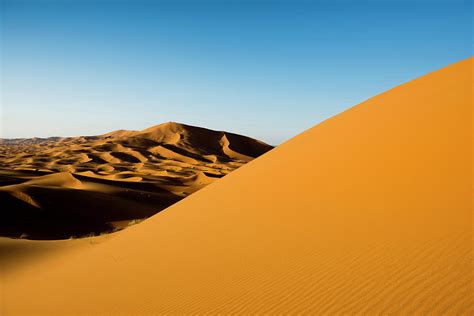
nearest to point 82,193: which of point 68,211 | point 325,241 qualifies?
point 68,211

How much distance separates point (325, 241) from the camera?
4.25 meters

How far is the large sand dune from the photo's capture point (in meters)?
3.23

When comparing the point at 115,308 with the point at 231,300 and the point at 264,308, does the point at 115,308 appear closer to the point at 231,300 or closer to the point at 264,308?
the point at 231,300

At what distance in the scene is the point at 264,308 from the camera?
11.0 ft

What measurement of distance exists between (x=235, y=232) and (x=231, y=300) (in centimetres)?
193

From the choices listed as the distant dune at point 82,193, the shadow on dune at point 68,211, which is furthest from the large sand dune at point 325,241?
→ the distant dune at point 82,193

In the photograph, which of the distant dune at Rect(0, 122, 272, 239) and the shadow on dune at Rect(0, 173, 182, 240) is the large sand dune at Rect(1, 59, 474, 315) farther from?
the distant dune at Rect(0, 122, 272, 239)

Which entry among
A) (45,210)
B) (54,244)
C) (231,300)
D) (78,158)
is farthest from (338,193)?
(78,158)

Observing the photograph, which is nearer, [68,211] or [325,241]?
[325,241]

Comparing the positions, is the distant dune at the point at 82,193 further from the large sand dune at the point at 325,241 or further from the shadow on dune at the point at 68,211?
the large sand dune at the point at 325,241

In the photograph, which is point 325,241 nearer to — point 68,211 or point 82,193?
point 68,211

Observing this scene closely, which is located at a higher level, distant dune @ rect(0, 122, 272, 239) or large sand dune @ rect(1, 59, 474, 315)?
large sand dune @ rect(1, 59, 474, 315)

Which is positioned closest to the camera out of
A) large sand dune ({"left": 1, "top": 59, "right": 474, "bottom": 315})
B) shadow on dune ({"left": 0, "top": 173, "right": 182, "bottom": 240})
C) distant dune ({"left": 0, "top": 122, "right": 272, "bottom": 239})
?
large sand dune ({"left": 1, "top": 59, "right": 474, "bottom": 315})


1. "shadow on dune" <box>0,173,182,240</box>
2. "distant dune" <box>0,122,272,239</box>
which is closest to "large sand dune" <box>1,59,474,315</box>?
"shadow on dune" <box>0,173,182,240</box>
